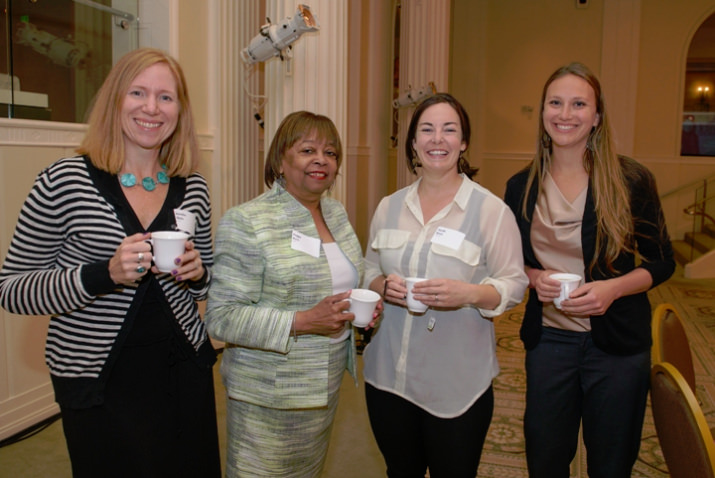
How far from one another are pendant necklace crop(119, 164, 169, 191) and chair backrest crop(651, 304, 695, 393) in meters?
1.54

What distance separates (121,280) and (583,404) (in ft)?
4.97

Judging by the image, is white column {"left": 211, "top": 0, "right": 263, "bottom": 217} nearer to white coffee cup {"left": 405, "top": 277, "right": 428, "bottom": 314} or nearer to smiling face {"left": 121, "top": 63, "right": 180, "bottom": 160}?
smiling face {"left": 121, "top": 63, "right": 180, "bottom": 160}

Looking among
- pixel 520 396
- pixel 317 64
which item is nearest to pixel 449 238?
pixel 317 64

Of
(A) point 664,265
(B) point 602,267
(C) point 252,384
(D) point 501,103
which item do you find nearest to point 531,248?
(B) point 602,267

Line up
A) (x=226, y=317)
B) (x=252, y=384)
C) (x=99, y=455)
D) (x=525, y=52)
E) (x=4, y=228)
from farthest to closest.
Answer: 1. (x=525, y=52)
2. (x=4, y=228)
3. (x=252, y=384)
4. (x=226, y=317)
5. (x=99, y=455)

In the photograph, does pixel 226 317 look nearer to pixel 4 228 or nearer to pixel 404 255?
pixel 404 255

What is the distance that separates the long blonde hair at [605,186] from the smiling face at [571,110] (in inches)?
1.1

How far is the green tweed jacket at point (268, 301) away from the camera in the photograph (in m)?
1.69

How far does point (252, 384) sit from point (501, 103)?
10126 mm

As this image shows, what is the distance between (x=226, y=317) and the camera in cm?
168

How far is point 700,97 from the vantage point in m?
12.3

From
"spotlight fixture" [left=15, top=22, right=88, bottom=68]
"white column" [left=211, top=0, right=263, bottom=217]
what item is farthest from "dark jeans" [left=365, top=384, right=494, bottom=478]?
"spotlight fixture" [left=15, top=22, right=88, bottom=68]

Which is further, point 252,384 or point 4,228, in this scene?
point 4,228

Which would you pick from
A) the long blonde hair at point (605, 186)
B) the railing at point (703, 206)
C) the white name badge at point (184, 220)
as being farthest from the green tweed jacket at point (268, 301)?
the railing at point (703, 206)
